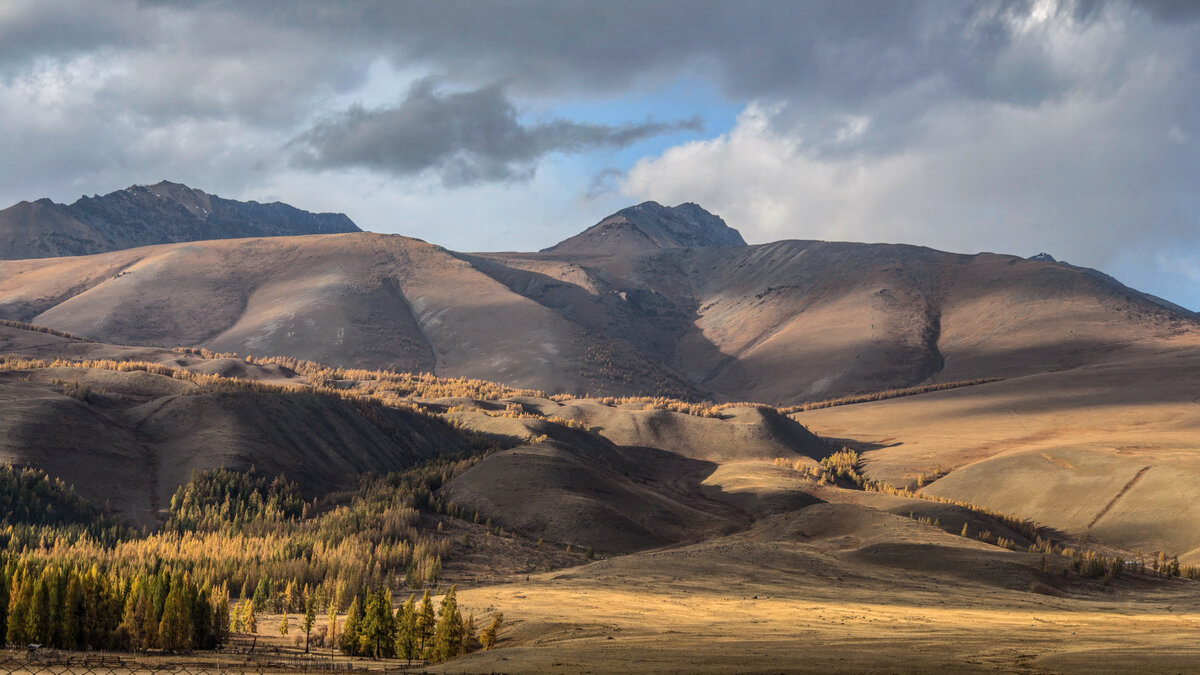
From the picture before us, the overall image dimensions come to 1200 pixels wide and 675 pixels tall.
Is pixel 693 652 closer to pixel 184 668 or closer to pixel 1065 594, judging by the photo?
pixel 184 668

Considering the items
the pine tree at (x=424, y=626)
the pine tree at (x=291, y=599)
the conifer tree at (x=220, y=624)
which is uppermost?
the pine tree at (x=424, y=626)

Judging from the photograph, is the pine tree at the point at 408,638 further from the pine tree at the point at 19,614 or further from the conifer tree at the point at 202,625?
the pine tree at the point at 19,614

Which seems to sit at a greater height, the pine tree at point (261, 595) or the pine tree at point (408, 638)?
the pine tree at point (408, 638)

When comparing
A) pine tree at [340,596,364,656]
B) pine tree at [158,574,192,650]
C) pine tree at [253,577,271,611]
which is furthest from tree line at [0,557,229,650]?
pine tree at [253,577,271,611]

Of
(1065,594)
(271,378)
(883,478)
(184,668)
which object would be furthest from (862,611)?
(271,378)

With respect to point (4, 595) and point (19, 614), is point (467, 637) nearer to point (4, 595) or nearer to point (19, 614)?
point (19, 614)

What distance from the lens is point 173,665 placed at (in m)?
28.4

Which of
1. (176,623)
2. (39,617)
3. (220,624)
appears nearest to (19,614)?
(39,617)

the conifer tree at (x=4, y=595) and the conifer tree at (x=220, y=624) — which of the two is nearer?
the conifer tree at (x=4, y=595)


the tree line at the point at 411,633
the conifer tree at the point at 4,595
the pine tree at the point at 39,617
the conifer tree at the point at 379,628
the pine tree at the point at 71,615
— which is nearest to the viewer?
the tree line at the point at 411,633

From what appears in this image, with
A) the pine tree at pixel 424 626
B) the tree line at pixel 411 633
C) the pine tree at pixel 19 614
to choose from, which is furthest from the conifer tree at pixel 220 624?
the pine tree at pixel 424 626

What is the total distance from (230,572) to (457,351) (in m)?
137

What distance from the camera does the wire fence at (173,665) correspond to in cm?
2673

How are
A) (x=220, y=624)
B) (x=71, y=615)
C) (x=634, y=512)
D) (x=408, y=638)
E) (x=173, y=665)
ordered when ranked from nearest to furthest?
(x=173, y=665), (x=408, y=638), (x=71, y=615), (x=220, y=624), (x=634, y=512)
